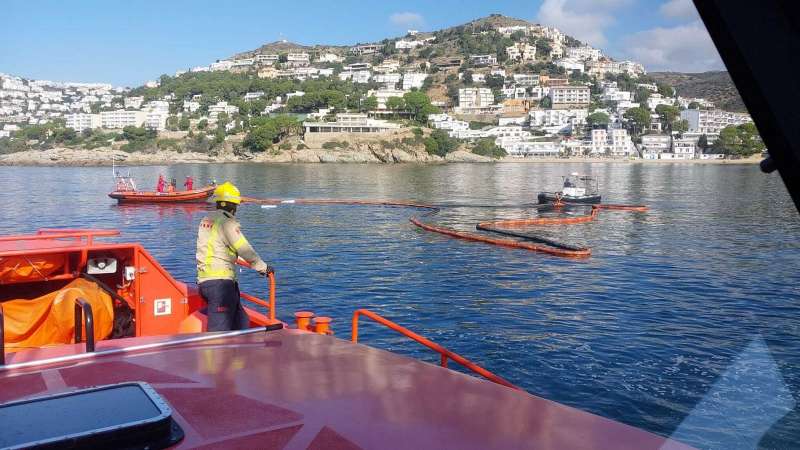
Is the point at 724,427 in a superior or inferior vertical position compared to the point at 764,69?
inferior

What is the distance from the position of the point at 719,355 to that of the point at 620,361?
2078mm

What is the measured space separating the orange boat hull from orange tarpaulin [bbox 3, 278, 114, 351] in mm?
38166

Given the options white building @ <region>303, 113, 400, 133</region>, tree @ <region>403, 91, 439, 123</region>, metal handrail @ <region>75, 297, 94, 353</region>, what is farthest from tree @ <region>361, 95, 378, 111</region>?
metal handrail @ <region>75, 297, 94, 353</region>

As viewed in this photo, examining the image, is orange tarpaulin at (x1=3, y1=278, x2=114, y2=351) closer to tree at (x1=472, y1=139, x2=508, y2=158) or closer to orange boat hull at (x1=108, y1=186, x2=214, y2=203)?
orange boat hull at (x1=108, y1=186, x2=214, y2=203)

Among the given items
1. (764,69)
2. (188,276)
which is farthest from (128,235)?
(764,69)

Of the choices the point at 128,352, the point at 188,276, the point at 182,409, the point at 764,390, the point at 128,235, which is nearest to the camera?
the point at 182,409

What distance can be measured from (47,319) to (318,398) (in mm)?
4567

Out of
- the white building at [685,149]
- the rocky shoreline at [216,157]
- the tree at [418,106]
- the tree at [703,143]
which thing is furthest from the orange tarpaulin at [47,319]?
the tree at [703,143]

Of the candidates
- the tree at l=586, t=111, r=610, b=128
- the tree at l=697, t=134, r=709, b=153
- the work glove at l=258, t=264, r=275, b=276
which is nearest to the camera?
the work glove at l=258, t=264, r=275, b=276

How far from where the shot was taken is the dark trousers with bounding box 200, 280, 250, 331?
6895 mm

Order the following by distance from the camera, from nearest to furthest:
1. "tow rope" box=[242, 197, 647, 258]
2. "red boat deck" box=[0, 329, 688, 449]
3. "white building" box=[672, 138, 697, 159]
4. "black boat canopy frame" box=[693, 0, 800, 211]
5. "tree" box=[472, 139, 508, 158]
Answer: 1. "black boat canopy frame" box=[693, 0, 800, 211]
2. "red boat deck" box=[0, 329, 688, 449]
3. "tow rope" box=[242, 197, 647, 258]
4. "white building" box=[672, 138, 697, 159]
5. "tree" box=[472, 139, 508, 158]

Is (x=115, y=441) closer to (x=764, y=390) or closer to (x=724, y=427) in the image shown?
(x=724, y=427)

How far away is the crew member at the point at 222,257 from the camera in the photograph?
680 centimetres

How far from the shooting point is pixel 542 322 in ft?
50.2
